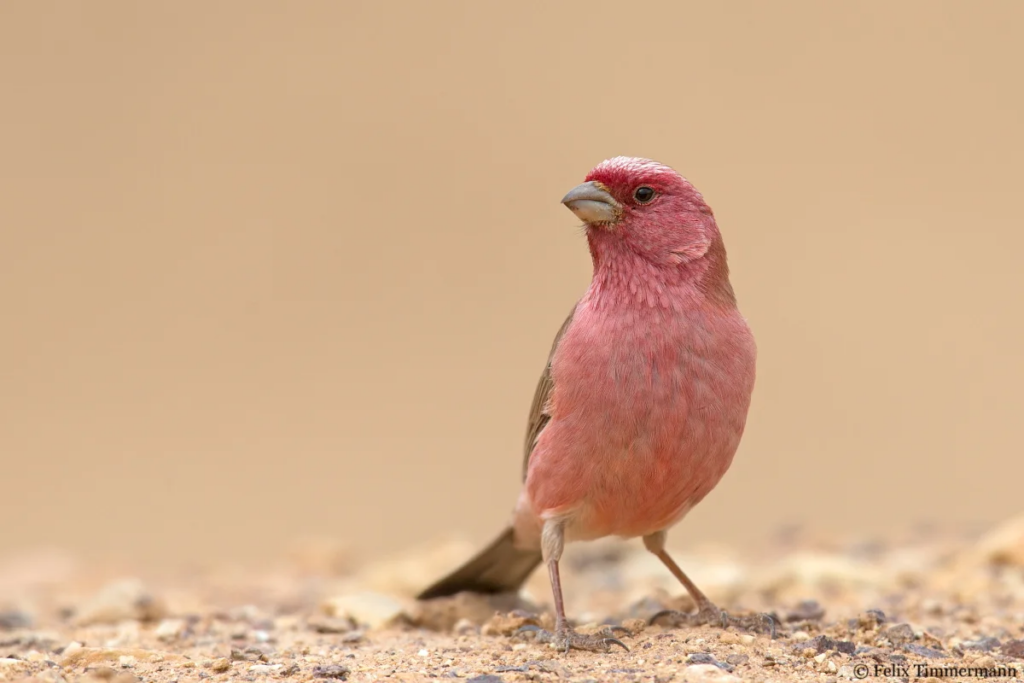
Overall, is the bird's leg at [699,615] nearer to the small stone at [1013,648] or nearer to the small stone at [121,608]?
the small stone at [1013,648]

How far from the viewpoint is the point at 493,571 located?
23.5 ft

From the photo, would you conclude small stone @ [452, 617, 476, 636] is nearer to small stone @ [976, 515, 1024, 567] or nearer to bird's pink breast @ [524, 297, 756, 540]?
bird's pink breast @ [524, 297, 756, 540]

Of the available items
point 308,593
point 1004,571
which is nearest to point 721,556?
point 1004,571

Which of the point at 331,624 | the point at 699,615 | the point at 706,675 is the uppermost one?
the point at 331,624

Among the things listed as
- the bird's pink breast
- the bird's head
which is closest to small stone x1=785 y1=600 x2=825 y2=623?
the bird's pink breast

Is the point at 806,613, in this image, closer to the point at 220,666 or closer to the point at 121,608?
the point at 220,666

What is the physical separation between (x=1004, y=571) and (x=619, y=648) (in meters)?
3.28

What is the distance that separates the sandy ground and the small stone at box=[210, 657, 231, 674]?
0.06 ft

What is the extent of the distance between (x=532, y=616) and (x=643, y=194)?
2.32 m

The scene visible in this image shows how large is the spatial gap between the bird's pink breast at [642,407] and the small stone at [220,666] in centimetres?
173

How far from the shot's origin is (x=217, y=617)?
7.09 meters

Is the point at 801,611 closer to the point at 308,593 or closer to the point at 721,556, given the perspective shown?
the point at 721,556

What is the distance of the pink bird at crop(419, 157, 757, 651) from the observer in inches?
221

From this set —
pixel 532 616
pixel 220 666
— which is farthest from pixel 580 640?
pixel 220 666
